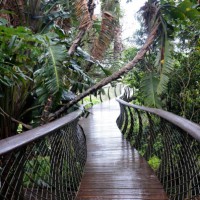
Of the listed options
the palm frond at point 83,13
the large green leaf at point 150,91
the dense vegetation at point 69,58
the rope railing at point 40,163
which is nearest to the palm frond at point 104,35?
the dense vegetation at point 69,58

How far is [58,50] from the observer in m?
3.57

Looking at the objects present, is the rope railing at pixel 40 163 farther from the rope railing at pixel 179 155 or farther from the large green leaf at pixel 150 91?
the large green leaf at pixel 150 91

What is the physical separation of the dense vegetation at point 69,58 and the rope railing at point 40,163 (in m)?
0.78

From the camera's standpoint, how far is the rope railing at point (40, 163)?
53.1 inches

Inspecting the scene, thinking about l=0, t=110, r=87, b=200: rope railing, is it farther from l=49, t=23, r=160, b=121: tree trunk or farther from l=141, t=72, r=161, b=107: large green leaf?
l=141, t=72, r=161, b=107: large green leaf

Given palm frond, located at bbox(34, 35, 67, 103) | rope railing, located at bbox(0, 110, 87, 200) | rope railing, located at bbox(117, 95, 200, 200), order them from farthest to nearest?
palm frond, located at bbox(34, 35, 67, 103), rope railing, located at bbox(117, 95, 200, 200), rope railing, located at bbox(0, 110, 87, 200)

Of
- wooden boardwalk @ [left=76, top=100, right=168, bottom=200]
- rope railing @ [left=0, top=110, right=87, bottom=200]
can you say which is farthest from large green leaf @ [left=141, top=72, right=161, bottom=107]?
rope railing @ [left=0, top=110, right=87, bottom=200]

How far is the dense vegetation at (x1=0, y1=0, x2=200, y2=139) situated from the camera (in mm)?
3498

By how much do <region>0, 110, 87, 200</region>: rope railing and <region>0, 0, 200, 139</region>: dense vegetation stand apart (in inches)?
30.9

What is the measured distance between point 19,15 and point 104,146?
2.53 m

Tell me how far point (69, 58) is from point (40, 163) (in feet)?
5.57

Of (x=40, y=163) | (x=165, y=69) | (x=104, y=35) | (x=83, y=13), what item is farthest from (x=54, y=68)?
(x=165, y=69)

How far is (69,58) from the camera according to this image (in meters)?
3.71

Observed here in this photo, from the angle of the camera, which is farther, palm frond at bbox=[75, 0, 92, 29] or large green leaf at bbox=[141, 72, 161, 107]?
large green leaf at bbox=[141, 72, 161, 107]
